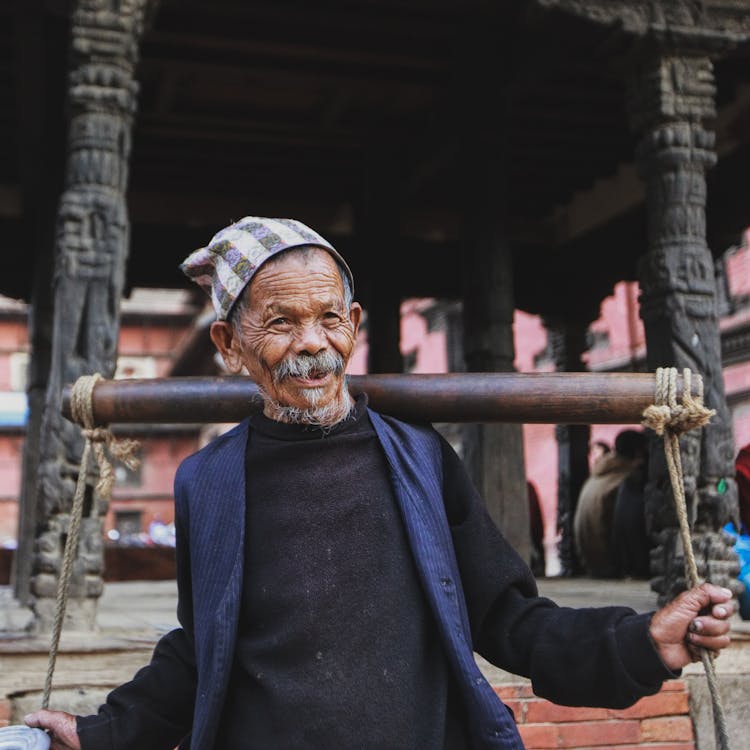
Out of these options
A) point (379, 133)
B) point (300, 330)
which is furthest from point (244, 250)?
point (379, 133)

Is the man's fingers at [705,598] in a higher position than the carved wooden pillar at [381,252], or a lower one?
lower

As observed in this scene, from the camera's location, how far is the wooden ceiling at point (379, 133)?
591 centimetres

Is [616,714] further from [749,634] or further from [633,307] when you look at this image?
[633,307]

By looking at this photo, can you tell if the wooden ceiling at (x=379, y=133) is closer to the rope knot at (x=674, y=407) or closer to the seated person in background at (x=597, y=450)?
the seated person in background at (x=597, y=450)

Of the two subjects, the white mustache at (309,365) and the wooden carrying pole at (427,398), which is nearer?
the white mustache at (309,365)

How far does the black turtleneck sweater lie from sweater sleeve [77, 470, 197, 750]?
180mm

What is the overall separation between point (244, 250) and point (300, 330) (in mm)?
189

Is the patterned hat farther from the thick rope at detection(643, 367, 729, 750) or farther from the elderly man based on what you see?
the thick rope at detection(643, 367, 729, 750)

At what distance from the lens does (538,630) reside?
1.81 metres

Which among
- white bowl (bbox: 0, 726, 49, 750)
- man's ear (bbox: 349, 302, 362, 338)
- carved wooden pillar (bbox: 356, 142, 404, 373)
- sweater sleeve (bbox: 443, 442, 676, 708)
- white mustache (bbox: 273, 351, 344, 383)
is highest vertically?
carved wooden pillar (bbox: 356, 142, 404, 373)

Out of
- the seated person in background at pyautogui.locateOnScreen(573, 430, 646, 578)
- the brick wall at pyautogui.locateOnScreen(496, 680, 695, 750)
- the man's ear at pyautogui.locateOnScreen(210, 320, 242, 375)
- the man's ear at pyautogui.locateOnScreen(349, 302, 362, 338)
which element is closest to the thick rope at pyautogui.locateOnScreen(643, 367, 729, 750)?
the man's ear at pyautogui.locateOnScreen(349, 302, 362, 338)

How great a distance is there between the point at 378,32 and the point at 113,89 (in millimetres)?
2057

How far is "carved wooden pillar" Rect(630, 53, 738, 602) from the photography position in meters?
4.57

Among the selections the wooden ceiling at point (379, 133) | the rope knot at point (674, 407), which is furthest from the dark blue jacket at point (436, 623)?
the wooden ceiling at point (379, 133)
